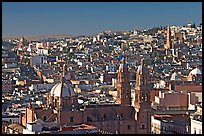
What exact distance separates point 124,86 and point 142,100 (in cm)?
34

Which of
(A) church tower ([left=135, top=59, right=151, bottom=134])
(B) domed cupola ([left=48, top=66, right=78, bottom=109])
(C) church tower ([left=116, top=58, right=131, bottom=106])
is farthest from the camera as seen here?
(C) church tower ([left=116, top=58, right=131, bottom=106])

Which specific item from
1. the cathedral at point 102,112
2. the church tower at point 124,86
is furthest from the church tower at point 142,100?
the church tower at point 124,86

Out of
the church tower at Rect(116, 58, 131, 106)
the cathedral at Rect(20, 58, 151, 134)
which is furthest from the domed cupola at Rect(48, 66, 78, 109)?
the church tower at Rect(116, 58, 131, 106)

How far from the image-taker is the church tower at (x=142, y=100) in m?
7.80

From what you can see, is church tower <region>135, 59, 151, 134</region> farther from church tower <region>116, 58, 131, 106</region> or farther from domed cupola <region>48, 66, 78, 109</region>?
domed cupola <region>48, 66, 78, 109</region>

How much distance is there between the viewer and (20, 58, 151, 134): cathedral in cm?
761

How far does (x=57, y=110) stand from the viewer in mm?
7594

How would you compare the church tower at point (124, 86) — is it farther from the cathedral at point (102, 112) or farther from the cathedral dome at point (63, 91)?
the cathedral dome at point (63, 91)

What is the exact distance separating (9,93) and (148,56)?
9609 mm

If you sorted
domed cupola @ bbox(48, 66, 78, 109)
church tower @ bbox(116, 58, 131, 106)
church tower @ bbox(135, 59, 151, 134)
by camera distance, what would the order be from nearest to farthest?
domed cupola @ bbox(48, 66, 78, 109) < church tower @ bbox(135, 59, 151, 134) < church tower @ bbox(116, 58, 131, 106)

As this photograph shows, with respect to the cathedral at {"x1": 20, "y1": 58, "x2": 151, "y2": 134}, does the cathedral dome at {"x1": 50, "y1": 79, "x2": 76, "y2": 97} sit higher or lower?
higher

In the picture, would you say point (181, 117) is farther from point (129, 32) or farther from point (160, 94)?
point (129, 32)

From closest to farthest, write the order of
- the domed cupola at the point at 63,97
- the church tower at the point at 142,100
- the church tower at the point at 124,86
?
1. the domed cupola at the point at 63,97
2. the church tower at the point at 142,100
3. the church tower at the point at 124,86

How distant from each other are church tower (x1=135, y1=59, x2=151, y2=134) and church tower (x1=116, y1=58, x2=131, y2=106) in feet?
0.75
